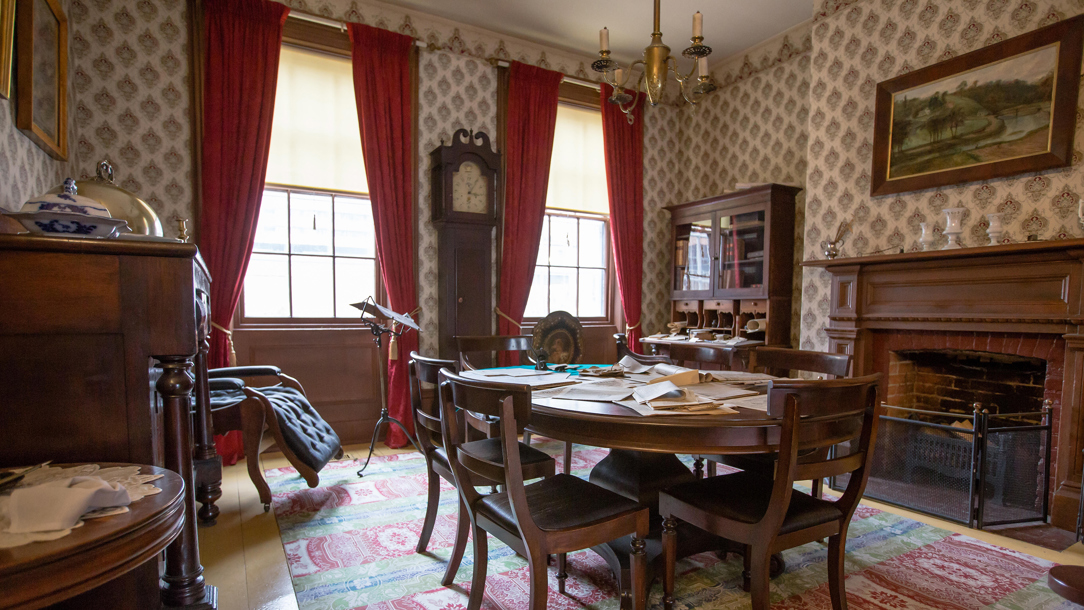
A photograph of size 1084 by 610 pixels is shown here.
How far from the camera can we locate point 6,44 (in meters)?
1.93

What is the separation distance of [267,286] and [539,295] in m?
2.30

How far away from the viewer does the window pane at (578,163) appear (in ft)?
Answer: 16.1

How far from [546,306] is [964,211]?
3166 millimetres

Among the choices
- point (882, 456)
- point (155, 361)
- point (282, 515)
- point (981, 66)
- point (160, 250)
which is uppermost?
point (981, 66)

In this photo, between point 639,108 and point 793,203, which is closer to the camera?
point 793,203

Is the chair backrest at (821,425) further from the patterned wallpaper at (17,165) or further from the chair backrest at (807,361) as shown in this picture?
the patterned wallpaper at (17,165)

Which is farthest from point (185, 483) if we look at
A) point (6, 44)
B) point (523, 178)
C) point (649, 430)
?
point (523, 178)

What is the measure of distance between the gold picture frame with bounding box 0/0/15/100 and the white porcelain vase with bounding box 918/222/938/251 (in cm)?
455

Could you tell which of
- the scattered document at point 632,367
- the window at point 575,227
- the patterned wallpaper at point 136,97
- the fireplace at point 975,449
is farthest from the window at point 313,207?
the fireplace at point 975,449

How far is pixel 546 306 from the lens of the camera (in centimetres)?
495

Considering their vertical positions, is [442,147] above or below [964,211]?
above

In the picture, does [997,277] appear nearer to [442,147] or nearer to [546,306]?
[546,306]

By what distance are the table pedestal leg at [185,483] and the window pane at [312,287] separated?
107 inches

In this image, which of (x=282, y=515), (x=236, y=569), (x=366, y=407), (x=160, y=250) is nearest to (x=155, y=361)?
(x=160, y=250)
